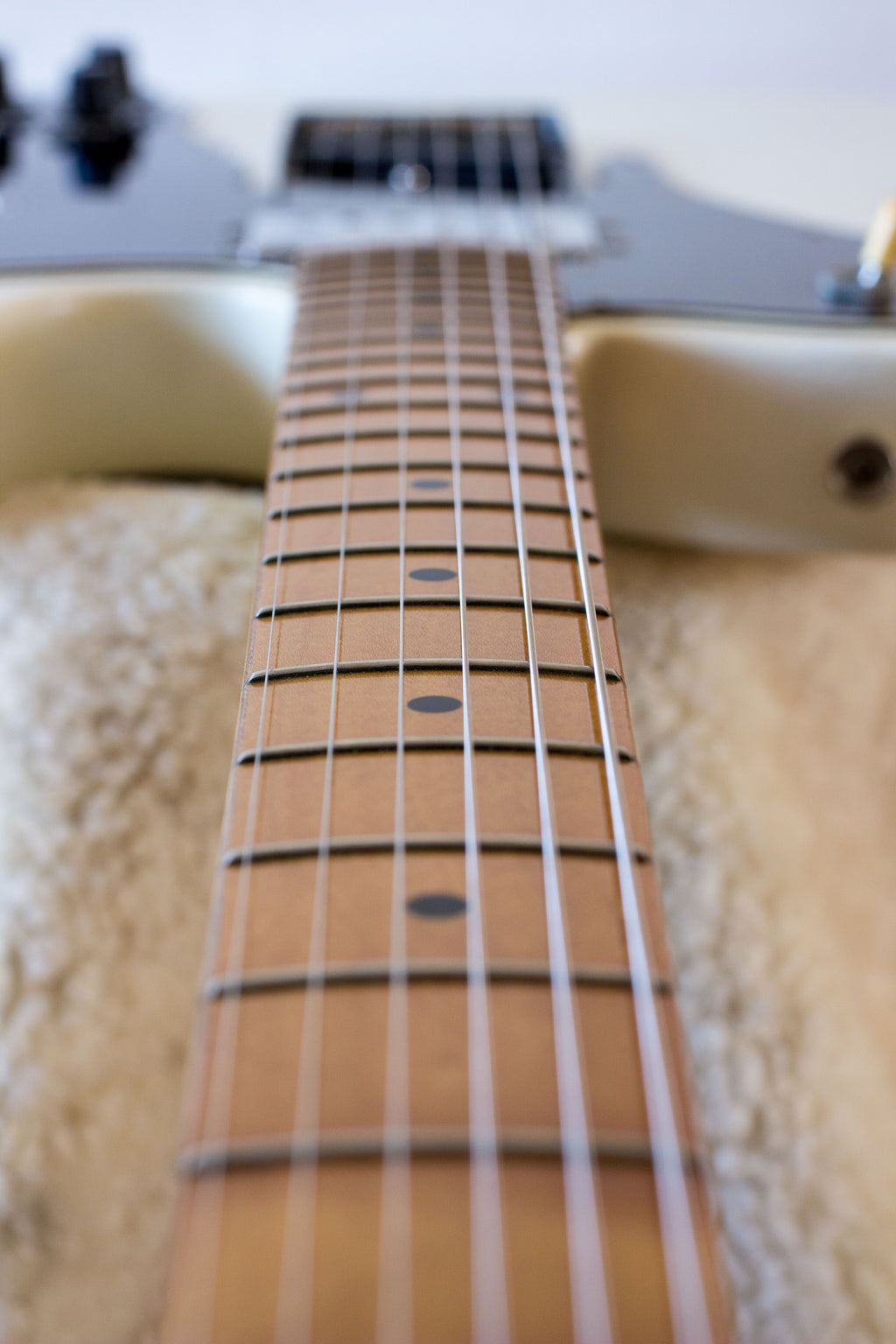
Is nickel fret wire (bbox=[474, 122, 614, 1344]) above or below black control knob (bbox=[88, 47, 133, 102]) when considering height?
below

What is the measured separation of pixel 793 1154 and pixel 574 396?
30cm

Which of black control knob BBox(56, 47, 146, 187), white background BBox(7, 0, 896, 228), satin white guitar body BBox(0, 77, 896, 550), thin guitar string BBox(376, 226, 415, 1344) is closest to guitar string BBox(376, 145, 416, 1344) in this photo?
thin guitar string BBox(376, 226, 415, 1344)

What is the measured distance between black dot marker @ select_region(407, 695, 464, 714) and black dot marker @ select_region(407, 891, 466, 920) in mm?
56

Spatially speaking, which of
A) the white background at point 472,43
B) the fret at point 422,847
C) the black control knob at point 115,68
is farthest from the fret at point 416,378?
the white background at point 472,43

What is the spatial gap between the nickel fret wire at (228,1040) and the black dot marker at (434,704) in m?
0.04

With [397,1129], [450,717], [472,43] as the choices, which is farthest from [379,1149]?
[472,43]

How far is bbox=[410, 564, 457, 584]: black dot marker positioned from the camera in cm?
31

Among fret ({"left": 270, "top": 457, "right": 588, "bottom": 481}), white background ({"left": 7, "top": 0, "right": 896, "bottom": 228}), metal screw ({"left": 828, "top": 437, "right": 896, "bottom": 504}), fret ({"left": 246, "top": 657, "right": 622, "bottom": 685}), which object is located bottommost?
fret ({"left": 246, "top": 657, "right": 622, "bottom": 685})

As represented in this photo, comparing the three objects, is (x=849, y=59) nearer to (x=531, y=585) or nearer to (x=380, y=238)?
(x=380, y=238)

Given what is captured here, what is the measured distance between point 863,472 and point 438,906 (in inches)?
15.3

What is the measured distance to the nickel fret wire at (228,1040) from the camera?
0.17 meters

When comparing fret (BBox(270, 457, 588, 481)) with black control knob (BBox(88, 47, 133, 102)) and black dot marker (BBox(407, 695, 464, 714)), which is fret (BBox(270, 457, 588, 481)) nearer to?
black dot marker (BBox(407, 695, 464, 714))

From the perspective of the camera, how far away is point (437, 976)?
0.68ft

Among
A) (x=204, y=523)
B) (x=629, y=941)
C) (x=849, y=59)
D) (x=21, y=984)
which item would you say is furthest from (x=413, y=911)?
(x=849, y=59)
